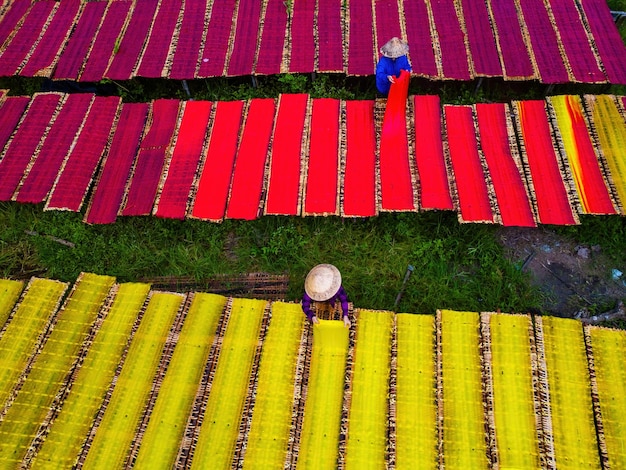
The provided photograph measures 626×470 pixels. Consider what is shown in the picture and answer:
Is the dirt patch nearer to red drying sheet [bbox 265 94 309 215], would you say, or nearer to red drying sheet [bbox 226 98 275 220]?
red drying sheet [bbox 265 94 309 215]

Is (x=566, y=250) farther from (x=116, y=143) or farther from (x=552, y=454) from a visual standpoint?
(x=116, y=143)

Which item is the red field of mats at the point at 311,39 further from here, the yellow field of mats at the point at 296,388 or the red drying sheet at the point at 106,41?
the yellow field of mats at the point at 296,388

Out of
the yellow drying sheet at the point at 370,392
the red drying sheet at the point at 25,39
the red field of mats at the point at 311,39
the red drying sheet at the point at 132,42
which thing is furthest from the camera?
the red drying sheet at the point at 25,39

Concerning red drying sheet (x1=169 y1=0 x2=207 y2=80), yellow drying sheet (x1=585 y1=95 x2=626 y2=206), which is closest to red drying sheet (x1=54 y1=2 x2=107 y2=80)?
red drying sheet (x1=169 y1=0 x2=207 y2=80)

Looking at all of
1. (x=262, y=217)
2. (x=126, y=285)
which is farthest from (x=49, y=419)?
(x=262, y=217)

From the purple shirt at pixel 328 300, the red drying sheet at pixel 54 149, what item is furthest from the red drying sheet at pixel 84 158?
the purple shirt at pixel 328 300

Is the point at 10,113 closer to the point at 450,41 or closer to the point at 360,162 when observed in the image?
the point at 360,162

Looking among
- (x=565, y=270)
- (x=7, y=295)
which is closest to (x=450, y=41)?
(x=565, y=270)
